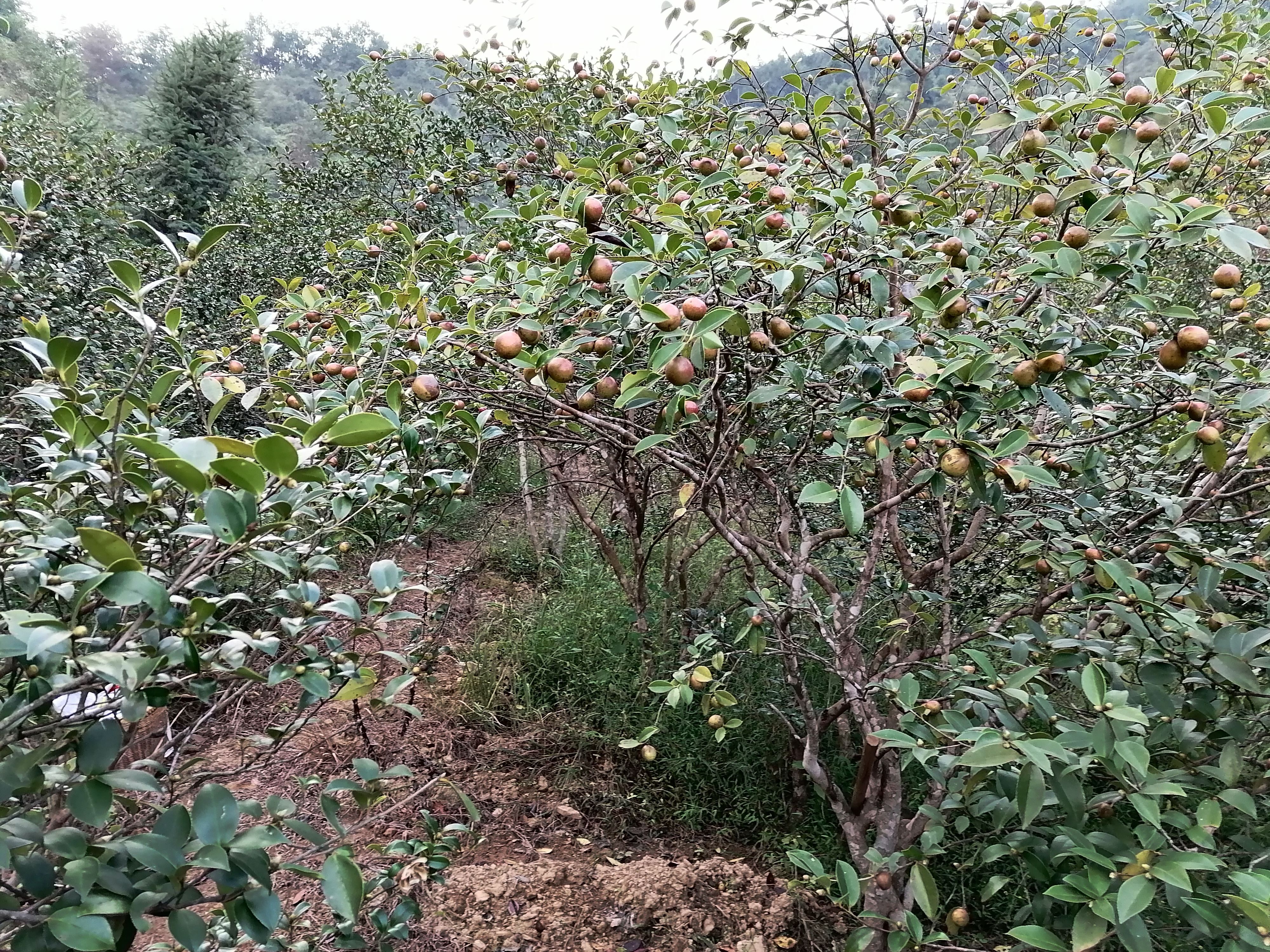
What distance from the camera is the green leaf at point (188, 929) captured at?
707 mm

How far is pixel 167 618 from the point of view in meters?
0.69

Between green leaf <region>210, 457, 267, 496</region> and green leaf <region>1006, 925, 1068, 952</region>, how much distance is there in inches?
43.2

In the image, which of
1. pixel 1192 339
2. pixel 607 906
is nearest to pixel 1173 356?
pixel 1192 339

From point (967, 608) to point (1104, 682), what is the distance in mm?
1210

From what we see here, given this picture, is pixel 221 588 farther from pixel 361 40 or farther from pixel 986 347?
pixel 361 40

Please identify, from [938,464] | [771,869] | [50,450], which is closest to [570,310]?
[938,464]

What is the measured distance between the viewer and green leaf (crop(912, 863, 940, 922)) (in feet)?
3.83

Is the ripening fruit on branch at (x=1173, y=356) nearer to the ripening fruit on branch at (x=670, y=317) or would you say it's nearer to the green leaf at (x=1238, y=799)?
the green leaf at (x=1238, y=799)

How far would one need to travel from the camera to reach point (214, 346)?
477 centimetres

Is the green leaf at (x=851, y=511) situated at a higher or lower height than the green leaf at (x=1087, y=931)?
higher

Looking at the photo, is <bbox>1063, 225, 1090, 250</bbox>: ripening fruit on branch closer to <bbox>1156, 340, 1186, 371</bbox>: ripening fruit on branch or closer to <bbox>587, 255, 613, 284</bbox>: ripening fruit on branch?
<bbox>1156, 340, 1186, 371</bbox>: ripening fruit on branch

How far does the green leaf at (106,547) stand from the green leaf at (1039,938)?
3.82 ft

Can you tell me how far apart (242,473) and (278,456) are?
0.12 ft

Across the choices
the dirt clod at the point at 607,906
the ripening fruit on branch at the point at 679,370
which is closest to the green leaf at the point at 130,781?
the ripening fruit on branch at the point at 679,370
